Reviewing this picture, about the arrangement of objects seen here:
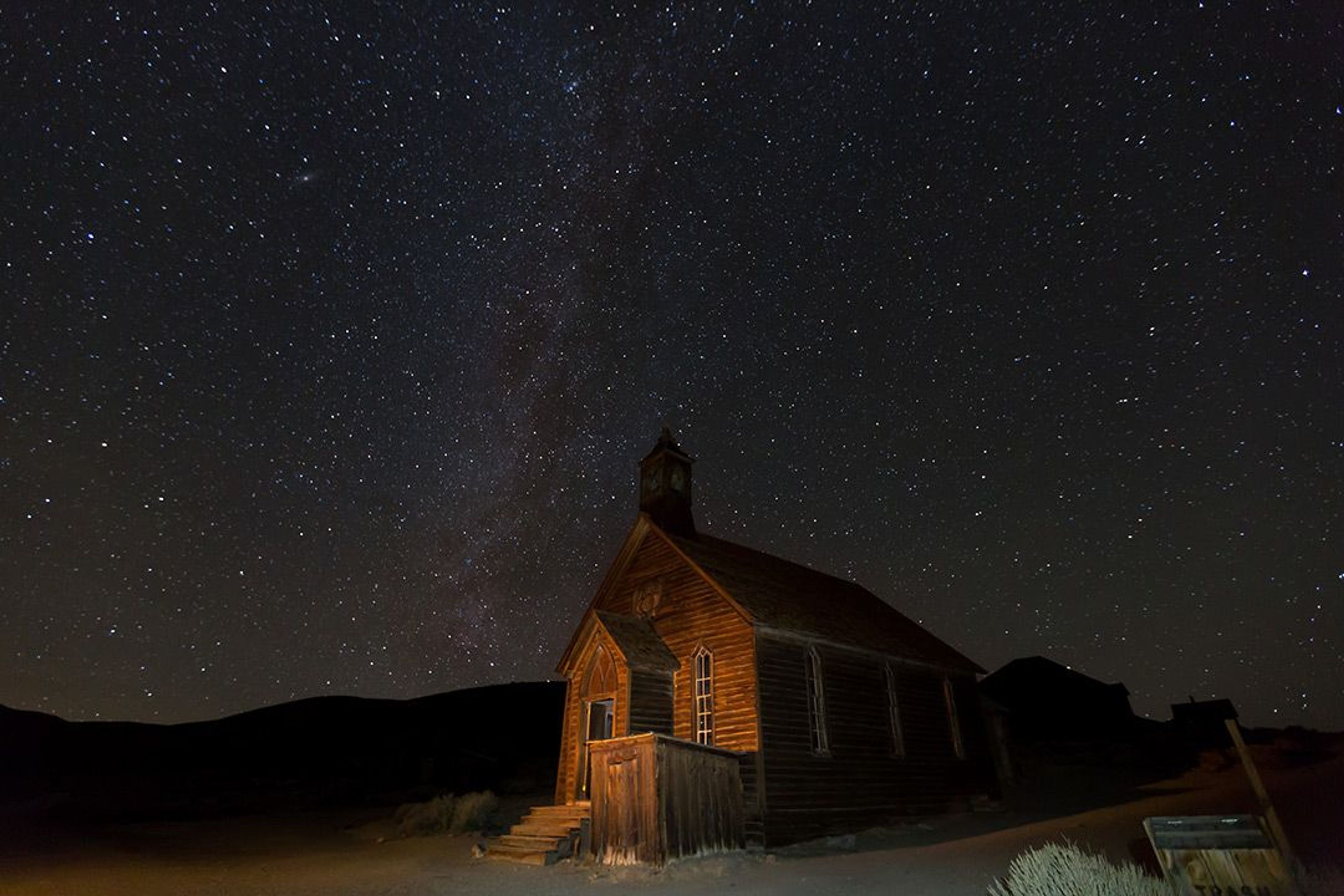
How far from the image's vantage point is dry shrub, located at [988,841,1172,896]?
7070mm

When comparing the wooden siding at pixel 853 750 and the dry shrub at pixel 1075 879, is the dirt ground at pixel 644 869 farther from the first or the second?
the dry shrub at pixel 1075 879

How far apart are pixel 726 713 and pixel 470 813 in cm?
1126

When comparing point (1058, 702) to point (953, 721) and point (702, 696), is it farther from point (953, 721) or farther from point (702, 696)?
point (702, 696)

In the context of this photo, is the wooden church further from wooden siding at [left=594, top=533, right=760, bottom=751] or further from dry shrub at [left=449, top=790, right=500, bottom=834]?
dry shrub at [left=449, top=790, right=500, bottom=834]

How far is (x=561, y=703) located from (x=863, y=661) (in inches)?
3165

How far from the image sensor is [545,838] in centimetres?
1563

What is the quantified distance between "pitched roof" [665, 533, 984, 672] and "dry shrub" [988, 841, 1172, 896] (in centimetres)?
952

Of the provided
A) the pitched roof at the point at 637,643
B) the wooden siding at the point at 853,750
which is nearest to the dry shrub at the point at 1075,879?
the wooden siding at the point at 853,750

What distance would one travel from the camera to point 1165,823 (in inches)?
305

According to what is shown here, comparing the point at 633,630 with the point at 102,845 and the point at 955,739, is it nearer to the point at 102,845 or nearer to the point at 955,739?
the point at 955,739

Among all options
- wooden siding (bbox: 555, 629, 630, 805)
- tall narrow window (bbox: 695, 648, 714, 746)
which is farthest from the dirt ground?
tall narrow window (bbox: 695, 648, 714, 746)

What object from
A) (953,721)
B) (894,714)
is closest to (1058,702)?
(953,721)

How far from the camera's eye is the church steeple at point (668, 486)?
23.0 metres

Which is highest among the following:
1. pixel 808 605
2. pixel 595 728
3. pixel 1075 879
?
pixel 808 605
